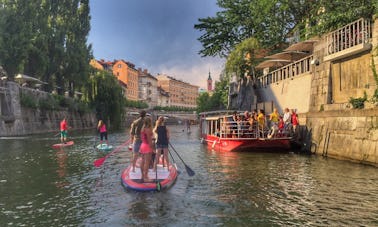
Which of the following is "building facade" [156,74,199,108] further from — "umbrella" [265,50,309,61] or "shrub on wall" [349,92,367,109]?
"shrub on wall" [349,92,367,109]

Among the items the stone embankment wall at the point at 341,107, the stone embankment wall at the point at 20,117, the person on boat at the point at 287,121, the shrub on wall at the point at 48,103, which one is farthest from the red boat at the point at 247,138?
the shrub on wall at the point at 48,103

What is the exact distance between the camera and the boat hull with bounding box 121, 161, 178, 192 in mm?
10852

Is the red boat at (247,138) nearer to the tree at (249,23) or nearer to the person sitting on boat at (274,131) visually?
the person sitting on boat at (274,131)

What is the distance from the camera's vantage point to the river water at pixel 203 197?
8.43 m

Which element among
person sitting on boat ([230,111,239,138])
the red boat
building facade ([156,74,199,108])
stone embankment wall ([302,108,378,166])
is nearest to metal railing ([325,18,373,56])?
stone embankment wall ([302,108,378,166])

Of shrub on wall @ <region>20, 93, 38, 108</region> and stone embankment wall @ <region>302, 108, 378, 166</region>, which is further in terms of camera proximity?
shrub on wall @ <region>20, 93, 38, 108</region>

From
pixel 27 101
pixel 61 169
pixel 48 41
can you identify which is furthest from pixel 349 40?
pixel 48 41

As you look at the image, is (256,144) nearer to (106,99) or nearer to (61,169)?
(61,169)

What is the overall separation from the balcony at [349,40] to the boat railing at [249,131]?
4.86 metres

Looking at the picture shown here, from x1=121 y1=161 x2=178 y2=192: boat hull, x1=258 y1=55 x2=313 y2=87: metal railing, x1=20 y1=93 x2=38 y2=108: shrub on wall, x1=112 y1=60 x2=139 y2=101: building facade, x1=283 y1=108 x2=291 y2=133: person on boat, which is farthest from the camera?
x1=112 y1=60 x2=139 y2=101: building facade

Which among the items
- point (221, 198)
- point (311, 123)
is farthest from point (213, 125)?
point (221, 198)

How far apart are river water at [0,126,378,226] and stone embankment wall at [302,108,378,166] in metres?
0.99

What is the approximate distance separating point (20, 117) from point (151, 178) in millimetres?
36062

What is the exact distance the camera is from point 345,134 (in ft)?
59.5
